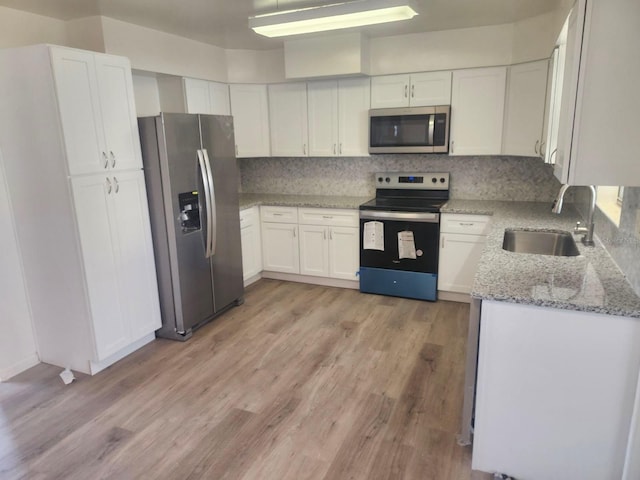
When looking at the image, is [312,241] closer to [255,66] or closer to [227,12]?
[255,66]

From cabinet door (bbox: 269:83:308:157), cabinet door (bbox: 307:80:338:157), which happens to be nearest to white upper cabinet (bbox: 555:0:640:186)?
cabinet door (bbox: 307:80:338:157)

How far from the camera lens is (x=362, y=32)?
379 cm

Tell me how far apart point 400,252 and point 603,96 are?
101 inches

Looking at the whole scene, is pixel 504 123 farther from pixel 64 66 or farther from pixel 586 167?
pixel 64 66

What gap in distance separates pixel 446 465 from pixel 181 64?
12.1 ft

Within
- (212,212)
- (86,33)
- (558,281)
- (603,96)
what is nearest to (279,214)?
(212,212)

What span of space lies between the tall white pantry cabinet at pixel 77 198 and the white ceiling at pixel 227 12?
0.45 meters

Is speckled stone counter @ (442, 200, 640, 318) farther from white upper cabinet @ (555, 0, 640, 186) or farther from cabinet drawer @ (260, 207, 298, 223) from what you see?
cabinet drawer @ (260, 207, 298, 223)

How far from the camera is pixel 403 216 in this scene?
388 centimetres

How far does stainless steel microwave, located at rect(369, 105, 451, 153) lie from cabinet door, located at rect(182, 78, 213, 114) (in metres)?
1.59

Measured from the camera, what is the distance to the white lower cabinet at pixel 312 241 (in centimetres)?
424

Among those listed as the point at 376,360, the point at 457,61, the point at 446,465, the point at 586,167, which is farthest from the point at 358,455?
the point at 457,61

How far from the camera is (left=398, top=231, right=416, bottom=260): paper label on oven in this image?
154 inches

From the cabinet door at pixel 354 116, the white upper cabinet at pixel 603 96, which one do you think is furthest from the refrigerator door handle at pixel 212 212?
the white upper cabinet at pixel 603 96
